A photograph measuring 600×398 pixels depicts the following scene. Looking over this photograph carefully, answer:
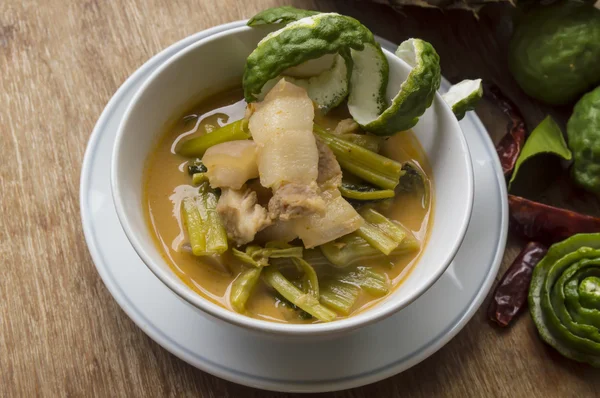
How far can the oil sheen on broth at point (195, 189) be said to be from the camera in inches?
81.0

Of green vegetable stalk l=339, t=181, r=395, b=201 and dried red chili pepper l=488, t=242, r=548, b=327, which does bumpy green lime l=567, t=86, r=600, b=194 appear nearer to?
dried red chili pepper l=488, t=242, r=548, b=327

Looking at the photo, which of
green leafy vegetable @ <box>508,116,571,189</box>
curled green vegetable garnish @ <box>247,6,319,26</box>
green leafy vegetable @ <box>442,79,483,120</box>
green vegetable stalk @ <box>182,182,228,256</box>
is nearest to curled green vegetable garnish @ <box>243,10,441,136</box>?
curled green vegetable garnish @ <box>247,6,319,26</box>

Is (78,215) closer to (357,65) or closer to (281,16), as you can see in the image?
(281,16)

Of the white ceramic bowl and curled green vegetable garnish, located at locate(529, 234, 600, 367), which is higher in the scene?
the white ceramic bowl

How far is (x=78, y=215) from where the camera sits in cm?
250

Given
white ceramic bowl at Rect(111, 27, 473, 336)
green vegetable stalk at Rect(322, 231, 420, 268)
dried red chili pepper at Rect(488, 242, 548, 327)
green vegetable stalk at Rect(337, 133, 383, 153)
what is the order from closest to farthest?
white ceramic bowl at Rect(111, 27, 473, 336) → green vegetable stalk at Rect(322, 231, 420, 268) → green vegetable stalk at Rect(337, 133, 383, 153) → dried red chili pepper at Rect(488, 242, 548, 327)

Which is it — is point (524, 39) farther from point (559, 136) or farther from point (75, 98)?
point (75, 98)

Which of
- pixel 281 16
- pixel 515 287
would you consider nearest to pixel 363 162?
pixel 281 16

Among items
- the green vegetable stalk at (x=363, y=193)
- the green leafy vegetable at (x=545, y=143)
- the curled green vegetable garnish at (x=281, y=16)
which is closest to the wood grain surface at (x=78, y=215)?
the green leafy vegetable at (x=545, y=143)

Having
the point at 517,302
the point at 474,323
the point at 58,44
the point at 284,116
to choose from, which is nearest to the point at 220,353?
the point at 284,116

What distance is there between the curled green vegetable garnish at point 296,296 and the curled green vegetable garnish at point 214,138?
0.48 m

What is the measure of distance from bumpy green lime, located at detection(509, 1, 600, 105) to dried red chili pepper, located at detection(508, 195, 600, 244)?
54 cm

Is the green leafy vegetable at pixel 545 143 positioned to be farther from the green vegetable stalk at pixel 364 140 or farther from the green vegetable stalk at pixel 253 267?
the green vegetable stalk at pixel 253 267

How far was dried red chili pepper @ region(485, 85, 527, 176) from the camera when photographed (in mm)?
2699
